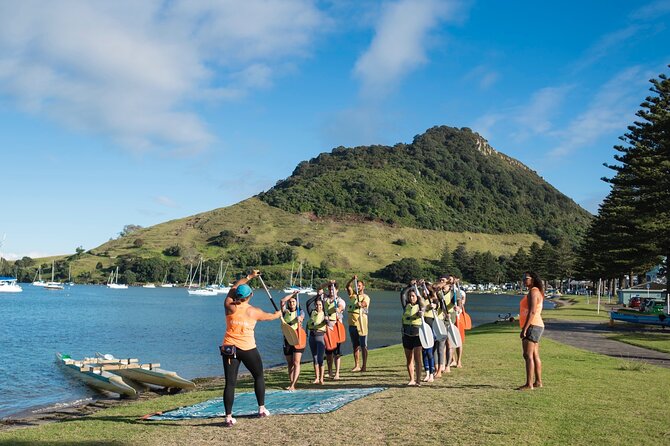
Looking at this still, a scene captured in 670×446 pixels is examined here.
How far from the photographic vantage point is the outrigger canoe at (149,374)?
17.7m

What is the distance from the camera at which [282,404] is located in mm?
9820

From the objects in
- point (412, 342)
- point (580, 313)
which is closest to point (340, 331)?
point (412, 342)

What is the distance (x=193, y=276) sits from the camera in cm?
15575

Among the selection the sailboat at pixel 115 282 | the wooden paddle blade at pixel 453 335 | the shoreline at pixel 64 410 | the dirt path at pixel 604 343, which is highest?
the wooden paddle blade at pixel 453 335

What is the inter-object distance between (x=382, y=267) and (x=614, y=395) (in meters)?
148

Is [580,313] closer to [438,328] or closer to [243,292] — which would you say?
[438,328]

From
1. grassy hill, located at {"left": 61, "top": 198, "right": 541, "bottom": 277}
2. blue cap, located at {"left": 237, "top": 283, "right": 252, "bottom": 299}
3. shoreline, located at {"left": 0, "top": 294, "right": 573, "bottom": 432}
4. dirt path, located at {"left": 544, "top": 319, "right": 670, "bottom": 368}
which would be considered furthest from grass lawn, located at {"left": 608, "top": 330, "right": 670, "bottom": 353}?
grassy hill, located at {"left": 61, "top": 198, "right": 541, "bottom": 277}

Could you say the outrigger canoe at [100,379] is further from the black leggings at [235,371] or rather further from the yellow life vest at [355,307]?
the black leggings at [235,371]

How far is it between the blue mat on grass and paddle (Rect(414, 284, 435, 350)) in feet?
4.17

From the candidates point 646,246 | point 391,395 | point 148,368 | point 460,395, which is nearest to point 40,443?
point 391,395

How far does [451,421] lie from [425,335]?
3.34 meters

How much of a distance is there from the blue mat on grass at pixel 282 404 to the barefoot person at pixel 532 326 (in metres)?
2.81

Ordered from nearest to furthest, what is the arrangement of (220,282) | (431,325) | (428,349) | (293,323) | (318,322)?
(293,323)
(428,349)
(431,325)
(318,322)
(220,282)

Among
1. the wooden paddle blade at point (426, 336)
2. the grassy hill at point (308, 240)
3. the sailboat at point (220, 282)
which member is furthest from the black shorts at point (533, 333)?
the grassy hill at point (308, 240)
